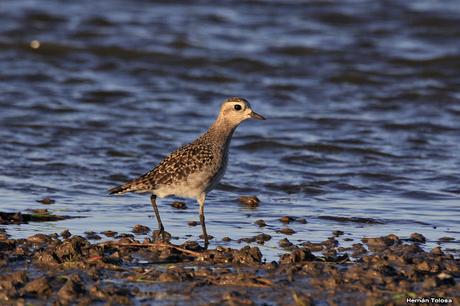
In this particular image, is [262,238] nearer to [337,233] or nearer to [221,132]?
[337,233]

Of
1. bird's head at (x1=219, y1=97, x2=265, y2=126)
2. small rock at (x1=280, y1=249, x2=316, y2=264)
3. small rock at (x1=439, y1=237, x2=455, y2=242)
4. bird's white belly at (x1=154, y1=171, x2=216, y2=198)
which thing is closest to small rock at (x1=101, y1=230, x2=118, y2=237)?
bird's white belly at (x1=154, y1=171, x2=216, y2=198)

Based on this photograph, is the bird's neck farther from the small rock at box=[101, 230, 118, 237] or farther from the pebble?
the small rock at box=[101, 230, 118, 237]

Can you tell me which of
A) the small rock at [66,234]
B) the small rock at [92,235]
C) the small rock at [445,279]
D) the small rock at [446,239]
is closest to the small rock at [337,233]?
the small rock at [446,239]

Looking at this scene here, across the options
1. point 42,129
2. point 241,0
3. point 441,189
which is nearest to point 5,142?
point 42,129

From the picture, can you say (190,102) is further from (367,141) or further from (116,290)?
(116,290)

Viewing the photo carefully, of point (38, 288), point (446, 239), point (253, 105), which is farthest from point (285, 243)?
point (253, 105)

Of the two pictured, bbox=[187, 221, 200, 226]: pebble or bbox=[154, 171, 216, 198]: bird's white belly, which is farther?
bbox=[187, 221, 200, 226]: pebble

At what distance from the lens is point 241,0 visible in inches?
1051

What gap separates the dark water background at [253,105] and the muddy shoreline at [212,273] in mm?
711

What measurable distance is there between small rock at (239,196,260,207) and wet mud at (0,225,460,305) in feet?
7.28

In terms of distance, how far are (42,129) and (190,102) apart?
10.8 feet

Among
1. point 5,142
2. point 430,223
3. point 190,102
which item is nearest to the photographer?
point 430,223

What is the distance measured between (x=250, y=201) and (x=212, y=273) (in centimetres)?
366

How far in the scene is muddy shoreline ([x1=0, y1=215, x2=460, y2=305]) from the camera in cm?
712
